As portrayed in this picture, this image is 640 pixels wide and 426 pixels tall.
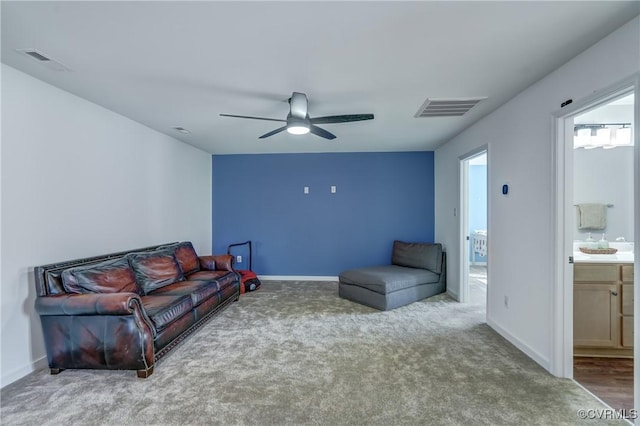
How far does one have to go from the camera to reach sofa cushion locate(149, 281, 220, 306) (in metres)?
3.04

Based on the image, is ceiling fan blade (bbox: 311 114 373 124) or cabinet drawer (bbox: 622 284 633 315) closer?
cabinet drawer (bbox: 622 284 633 315)

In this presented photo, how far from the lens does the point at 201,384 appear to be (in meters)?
2.19

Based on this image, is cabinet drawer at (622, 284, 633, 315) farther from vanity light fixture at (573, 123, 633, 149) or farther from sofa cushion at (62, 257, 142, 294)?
sofa cushion at (62, 257, 142, 294)

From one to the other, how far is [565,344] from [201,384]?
2.92 meters

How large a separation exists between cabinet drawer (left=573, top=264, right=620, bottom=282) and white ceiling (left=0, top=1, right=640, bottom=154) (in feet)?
5.68

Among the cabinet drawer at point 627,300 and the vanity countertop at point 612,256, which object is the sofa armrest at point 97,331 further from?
the cabinet drawer at point 627,300

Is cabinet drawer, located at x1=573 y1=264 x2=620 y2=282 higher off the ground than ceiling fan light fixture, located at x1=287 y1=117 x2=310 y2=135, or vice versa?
ceiling fan light fixture, located at x1=287 y1=117 x2=310 y2=135

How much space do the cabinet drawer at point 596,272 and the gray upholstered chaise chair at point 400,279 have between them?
1.96m

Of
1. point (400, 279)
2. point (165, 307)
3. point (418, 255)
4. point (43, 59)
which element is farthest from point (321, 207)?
point (43, 59)

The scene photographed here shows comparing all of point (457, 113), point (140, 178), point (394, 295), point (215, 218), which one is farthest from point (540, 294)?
point (215, 218)

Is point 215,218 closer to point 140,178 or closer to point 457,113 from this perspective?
point 140,178

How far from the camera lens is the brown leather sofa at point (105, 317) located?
2223 millimetres

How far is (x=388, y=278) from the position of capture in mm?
3959

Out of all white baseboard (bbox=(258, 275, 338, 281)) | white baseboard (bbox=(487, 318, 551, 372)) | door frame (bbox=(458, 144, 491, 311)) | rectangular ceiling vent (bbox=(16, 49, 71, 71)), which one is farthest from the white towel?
rectangular ceiling vent (bbox=(16, 49, 71, 71))
